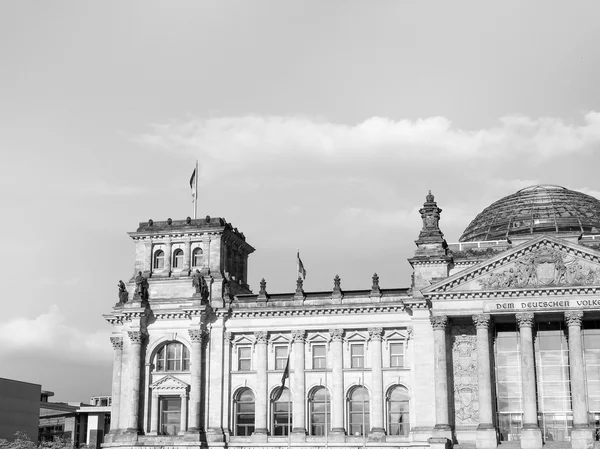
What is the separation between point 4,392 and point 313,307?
2099 inches

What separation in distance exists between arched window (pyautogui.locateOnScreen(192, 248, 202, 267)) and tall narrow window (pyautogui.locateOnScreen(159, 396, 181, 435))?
12043 mm

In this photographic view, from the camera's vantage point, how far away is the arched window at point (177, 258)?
8338 cm

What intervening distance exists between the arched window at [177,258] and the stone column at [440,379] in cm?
2437

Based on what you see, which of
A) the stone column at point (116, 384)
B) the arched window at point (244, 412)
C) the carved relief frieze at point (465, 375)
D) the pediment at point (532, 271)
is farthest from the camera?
the stone column at point (116, 384)

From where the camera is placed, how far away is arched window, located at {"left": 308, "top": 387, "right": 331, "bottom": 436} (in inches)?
3027

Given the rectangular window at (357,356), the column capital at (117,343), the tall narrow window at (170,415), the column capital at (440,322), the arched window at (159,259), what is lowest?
the tall narrow window at (170,415)

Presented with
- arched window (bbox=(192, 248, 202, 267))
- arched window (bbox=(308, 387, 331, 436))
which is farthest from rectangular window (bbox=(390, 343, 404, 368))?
arched window (bbox=(192, 248, 202, 267))

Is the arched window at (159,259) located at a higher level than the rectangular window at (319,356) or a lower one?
higher

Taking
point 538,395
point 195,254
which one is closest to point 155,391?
point 195,254

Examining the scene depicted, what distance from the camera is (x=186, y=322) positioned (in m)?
80.3

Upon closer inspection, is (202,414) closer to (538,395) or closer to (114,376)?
(114,376)

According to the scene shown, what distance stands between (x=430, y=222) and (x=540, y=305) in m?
11.9

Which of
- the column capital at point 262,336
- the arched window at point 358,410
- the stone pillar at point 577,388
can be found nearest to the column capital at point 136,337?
the column capital at point 262,336

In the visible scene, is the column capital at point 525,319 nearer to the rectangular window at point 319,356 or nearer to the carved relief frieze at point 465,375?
the carved relief frieze at point 465,375
